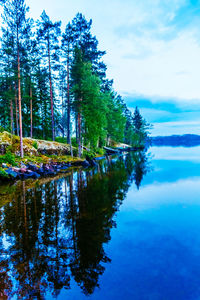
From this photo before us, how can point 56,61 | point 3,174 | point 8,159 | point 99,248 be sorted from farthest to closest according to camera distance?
1. point 56,61
2. point 8,159
3. point 3,174
4. point 99,248

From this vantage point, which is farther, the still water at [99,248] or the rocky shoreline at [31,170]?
the rocky shoreline at [31,170]

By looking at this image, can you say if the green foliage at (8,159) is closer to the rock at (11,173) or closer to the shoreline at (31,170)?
the shoreline at (31,170)

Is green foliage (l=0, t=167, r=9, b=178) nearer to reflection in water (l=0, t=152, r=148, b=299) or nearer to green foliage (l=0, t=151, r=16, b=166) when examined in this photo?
green foliage (l=0, t=151, r=16, b=166)

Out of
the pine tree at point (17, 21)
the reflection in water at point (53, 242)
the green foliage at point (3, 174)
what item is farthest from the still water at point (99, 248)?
the pine tree at point (17, 21)

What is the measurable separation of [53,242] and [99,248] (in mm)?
1452

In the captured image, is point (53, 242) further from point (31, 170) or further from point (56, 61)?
point (56, 61)

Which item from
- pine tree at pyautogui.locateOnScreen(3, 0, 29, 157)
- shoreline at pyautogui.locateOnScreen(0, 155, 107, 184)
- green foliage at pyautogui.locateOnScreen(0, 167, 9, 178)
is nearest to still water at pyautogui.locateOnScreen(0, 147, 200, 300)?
green foliage at pyautogui.locateOnScreen(0, 167, 9, 178)

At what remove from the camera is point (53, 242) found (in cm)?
551

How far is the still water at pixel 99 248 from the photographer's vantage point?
12.5 ft

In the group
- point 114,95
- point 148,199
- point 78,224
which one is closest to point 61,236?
point 78,224

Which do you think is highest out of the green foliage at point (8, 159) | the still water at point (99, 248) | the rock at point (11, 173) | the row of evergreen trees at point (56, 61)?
the row of evergreen trees at point (56, 61)

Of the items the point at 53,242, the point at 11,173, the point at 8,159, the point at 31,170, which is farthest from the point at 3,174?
the point at 53,242

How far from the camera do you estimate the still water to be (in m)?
3.82

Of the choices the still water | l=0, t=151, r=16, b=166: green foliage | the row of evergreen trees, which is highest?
the row of evergreen trees
